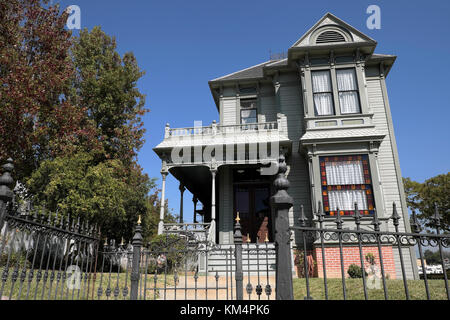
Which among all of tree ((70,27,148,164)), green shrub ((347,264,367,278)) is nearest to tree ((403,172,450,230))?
green shrub ((347,264,367,278))

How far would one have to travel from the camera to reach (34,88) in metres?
13.4

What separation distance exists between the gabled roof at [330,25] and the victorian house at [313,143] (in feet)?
0.15

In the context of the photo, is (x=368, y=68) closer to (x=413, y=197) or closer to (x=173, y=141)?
(x=173, y=141)

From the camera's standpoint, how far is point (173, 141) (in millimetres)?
14891

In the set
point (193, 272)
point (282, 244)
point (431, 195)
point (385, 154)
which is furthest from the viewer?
point (431, 195)

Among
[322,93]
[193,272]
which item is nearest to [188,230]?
[193,272]

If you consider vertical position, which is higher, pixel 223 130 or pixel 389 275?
pixel 223 130

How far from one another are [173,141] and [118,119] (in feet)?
23.2

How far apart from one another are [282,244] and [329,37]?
1411cm

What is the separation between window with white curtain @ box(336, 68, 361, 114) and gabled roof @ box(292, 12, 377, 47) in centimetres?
170

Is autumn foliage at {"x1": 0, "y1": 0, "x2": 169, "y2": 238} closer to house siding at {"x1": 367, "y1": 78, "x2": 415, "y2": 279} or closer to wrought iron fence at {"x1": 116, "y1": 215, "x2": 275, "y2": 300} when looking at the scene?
wrought iron fence at {"x1": 116, "y1": 215, "x2": 275, "y2": 300}

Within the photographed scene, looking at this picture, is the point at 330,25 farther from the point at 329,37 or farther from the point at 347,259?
the point at 347,259
